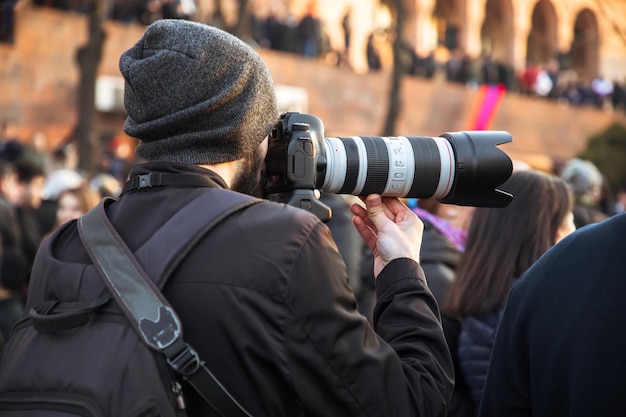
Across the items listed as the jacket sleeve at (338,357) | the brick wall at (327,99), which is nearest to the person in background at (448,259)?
the jacket sleeve at (338,357)

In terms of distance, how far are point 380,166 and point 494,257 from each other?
1185 millimetres

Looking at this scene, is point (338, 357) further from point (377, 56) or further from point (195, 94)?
point (377, 56)

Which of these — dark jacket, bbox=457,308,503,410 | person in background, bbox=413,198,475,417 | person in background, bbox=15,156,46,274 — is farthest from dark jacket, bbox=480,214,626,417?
person in background, bbox=15,156,46,274

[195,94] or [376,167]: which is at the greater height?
[195,94]

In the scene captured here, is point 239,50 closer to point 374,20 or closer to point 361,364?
point 361,364

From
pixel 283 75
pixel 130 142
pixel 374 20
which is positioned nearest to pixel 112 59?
pixel 130 142

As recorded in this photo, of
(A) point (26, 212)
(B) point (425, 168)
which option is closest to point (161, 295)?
(B) point (425, 168)

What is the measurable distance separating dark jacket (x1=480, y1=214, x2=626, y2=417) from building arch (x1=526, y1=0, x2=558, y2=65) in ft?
121

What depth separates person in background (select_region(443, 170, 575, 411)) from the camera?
335 centimetres

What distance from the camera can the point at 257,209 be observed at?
197 centimetres

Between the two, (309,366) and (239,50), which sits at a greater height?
(239,50)

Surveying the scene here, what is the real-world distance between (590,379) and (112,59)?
16.8m

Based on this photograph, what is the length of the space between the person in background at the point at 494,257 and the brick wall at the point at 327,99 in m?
12.7

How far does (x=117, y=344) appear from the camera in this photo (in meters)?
Result: 1.88
